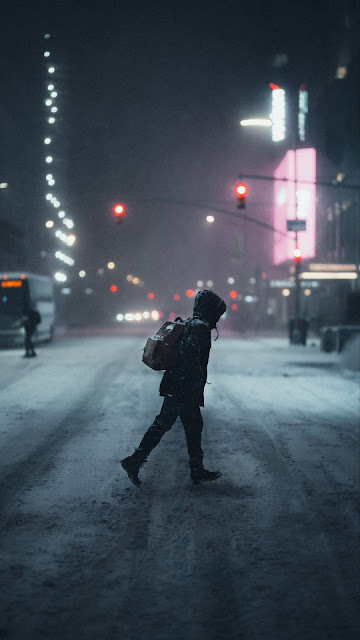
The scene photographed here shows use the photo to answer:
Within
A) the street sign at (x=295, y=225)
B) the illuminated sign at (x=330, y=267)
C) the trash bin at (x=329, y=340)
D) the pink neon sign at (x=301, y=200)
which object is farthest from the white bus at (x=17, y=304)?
the pink neon sign at (x=301, y=200)

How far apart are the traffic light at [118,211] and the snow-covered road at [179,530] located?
1620cm

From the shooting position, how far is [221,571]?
4.34 meters

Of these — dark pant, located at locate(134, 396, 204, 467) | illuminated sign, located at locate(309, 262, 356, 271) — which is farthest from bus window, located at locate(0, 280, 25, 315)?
dark pant, located at locate(134, 396, 204, 467)

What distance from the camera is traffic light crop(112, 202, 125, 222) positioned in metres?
26.3

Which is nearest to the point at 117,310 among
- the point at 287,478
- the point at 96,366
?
the point at 96,366

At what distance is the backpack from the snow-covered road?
126 centimetres

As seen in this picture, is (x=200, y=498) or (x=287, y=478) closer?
(x=200, y=498)

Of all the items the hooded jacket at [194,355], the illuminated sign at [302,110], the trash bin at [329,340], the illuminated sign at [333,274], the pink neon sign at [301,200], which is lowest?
the trash bin at [329,340]

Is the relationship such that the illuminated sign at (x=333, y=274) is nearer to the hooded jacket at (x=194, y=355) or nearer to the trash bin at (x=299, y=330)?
the trash bin at (x=299, y=330)

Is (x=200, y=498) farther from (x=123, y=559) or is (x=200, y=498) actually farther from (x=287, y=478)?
(x=123, y=559)

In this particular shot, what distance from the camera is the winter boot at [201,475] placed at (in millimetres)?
6465

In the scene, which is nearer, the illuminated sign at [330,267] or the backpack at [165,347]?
the backpack at [165,347]

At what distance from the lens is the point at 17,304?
29859 mm

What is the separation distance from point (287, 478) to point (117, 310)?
7655 cm
